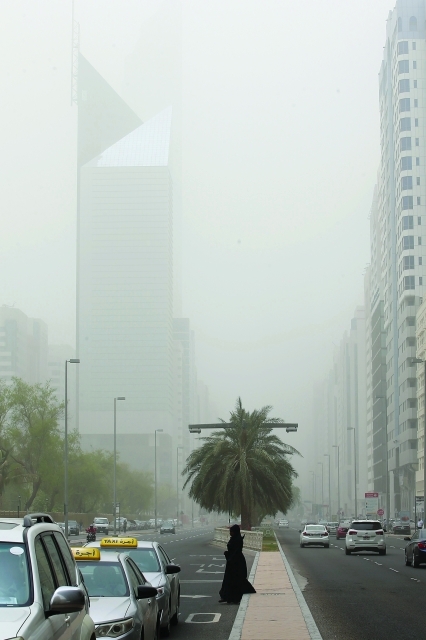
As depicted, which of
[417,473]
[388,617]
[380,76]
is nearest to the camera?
[388,617]

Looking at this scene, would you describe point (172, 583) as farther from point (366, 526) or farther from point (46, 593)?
point (366, 526)

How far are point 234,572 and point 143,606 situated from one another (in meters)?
8.72

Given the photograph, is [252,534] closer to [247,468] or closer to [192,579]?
[247,468]

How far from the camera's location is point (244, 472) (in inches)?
2291

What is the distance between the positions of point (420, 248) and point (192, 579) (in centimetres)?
10692

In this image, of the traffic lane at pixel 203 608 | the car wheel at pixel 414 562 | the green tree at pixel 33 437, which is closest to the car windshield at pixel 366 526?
the car wheel at pixel 414 562

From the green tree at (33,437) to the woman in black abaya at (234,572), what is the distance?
60.5 metres

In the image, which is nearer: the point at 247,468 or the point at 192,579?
the point at 192,579

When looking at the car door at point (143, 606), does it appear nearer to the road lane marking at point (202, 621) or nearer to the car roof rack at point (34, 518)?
the car roof rack at point (34, 518)

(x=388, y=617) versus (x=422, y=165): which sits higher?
(x=422, y=165)

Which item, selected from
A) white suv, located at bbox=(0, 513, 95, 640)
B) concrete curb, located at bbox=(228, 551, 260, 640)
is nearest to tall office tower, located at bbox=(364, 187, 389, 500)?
concrete curb, located at bbox=(228, 551, 260, 640)

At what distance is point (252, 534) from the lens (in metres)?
49.4

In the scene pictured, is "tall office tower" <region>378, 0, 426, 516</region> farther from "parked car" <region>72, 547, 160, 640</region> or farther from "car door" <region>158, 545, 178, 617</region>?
"parked car" <region>72, 547, 160, 640</region>

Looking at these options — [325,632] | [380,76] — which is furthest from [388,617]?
[380,76]
